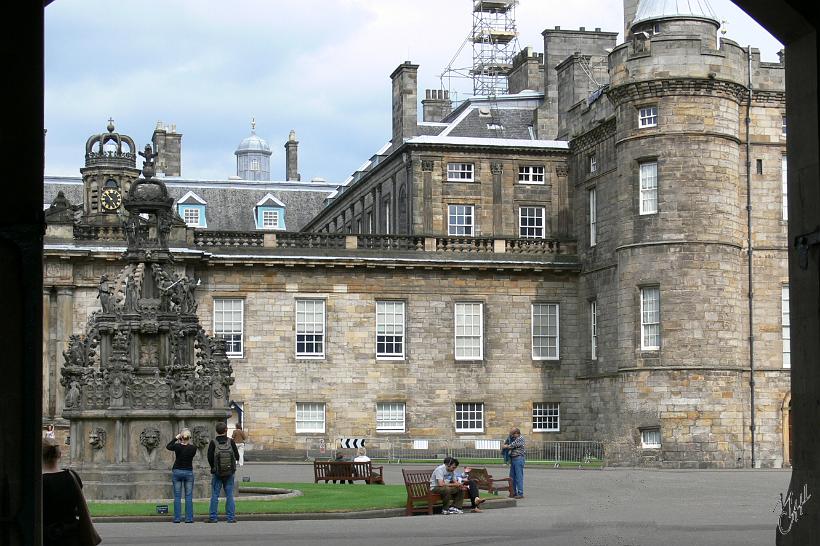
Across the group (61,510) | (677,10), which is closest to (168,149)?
(677,10)

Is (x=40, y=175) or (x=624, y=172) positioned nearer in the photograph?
(x=40, y=175)

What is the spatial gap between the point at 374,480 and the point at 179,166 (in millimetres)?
56318

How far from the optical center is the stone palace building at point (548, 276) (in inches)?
1831

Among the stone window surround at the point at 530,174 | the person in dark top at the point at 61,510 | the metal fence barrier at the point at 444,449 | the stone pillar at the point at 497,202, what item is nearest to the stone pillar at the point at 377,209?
the stone pillar at the point at 497,202

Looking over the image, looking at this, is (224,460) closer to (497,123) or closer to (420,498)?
(420,498)

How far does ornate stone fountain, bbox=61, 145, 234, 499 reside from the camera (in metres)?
26.6

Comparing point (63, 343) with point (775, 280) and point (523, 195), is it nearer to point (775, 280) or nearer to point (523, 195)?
point (523, 195)

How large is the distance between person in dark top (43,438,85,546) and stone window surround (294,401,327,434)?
4150 centimetres

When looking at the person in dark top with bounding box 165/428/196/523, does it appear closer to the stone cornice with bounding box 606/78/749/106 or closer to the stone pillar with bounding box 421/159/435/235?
the stone cornice with bounding box 606/78/749/106

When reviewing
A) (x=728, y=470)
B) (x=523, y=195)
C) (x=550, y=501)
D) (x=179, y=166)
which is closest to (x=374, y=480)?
(x=550, y=501)

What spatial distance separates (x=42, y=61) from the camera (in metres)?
6.59

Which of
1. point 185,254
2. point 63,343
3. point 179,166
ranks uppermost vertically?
point 179,166

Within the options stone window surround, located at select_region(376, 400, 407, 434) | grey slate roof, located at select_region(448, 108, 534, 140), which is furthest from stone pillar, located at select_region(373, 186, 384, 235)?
stone window surround, located at select_region(376, 400, 407, 434)

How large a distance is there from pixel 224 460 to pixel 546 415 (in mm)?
31487
